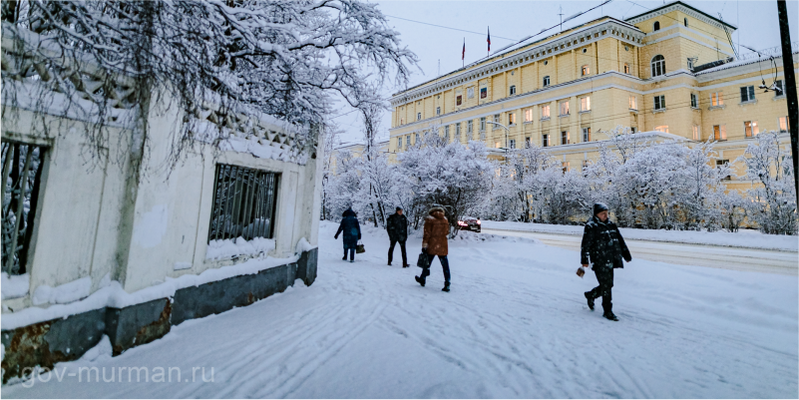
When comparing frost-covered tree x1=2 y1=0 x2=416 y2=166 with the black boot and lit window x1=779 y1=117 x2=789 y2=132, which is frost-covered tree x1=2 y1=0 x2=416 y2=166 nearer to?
the black boot

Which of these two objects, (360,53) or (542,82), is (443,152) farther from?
(542,82)

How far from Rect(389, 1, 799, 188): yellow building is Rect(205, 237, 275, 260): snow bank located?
29.4 meters

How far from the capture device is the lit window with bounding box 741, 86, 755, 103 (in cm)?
3519

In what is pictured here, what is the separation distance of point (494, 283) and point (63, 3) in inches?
320

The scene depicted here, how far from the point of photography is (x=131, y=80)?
3.88 metres

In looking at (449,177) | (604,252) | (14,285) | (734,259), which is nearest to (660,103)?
(734,259)

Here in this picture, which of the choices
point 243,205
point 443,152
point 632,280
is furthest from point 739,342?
point 443,152

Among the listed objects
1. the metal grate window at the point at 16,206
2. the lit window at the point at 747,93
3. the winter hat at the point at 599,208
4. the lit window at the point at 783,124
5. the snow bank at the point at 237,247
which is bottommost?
the snow bank at the point at 237,247

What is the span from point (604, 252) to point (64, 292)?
22.2 feet

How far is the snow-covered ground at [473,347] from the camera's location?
10.9 ft

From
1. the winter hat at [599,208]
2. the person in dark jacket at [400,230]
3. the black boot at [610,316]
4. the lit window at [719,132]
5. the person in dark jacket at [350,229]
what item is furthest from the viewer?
the lit window at [719,132]

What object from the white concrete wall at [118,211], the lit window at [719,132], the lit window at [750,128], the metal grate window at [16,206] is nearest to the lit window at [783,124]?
the lit window at [750,128]

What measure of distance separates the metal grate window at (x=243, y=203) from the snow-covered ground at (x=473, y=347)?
46.7 inches

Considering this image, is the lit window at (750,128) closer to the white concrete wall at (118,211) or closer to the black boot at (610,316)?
the black boot at (610,316)
